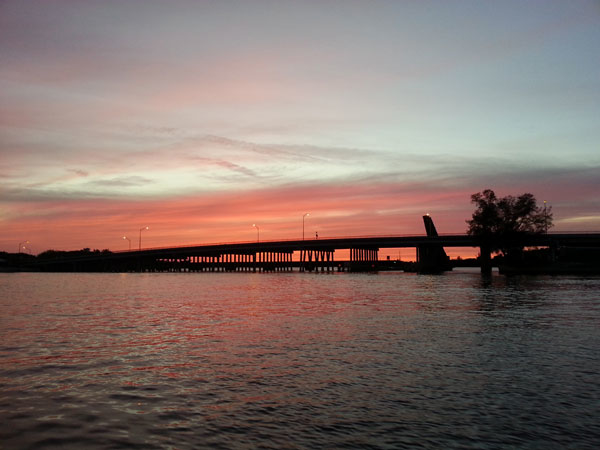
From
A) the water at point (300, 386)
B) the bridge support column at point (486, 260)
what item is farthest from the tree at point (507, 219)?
the water at point (300, 386)

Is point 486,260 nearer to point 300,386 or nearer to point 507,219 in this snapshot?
point 507,219

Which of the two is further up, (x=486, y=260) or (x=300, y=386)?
(x=300, y=386)

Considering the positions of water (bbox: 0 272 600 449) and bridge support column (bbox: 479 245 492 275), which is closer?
water (bbox: 0 272 600 449)

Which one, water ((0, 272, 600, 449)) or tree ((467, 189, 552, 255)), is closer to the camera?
water ((0, 272, 600, 449))

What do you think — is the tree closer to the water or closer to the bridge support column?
the bridge support column

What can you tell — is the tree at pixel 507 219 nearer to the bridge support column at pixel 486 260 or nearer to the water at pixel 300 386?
the bridge support column at pixel 486 260

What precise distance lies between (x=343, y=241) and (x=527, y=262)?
66743mm

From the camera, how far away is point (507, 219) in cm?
15250

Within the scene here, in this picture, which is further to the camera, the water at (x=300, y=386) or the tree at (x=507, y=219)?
the tree at (x=507, y=219)

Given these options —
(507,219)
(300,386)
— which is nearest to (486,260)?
(507,219)

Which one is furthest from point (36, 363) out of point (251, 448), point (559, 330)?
point (559, 330)

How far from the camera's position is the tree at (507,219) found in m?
151

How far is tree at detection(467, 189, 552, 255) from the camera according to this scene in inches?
5960

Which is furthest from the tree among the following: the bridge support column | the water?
the water
